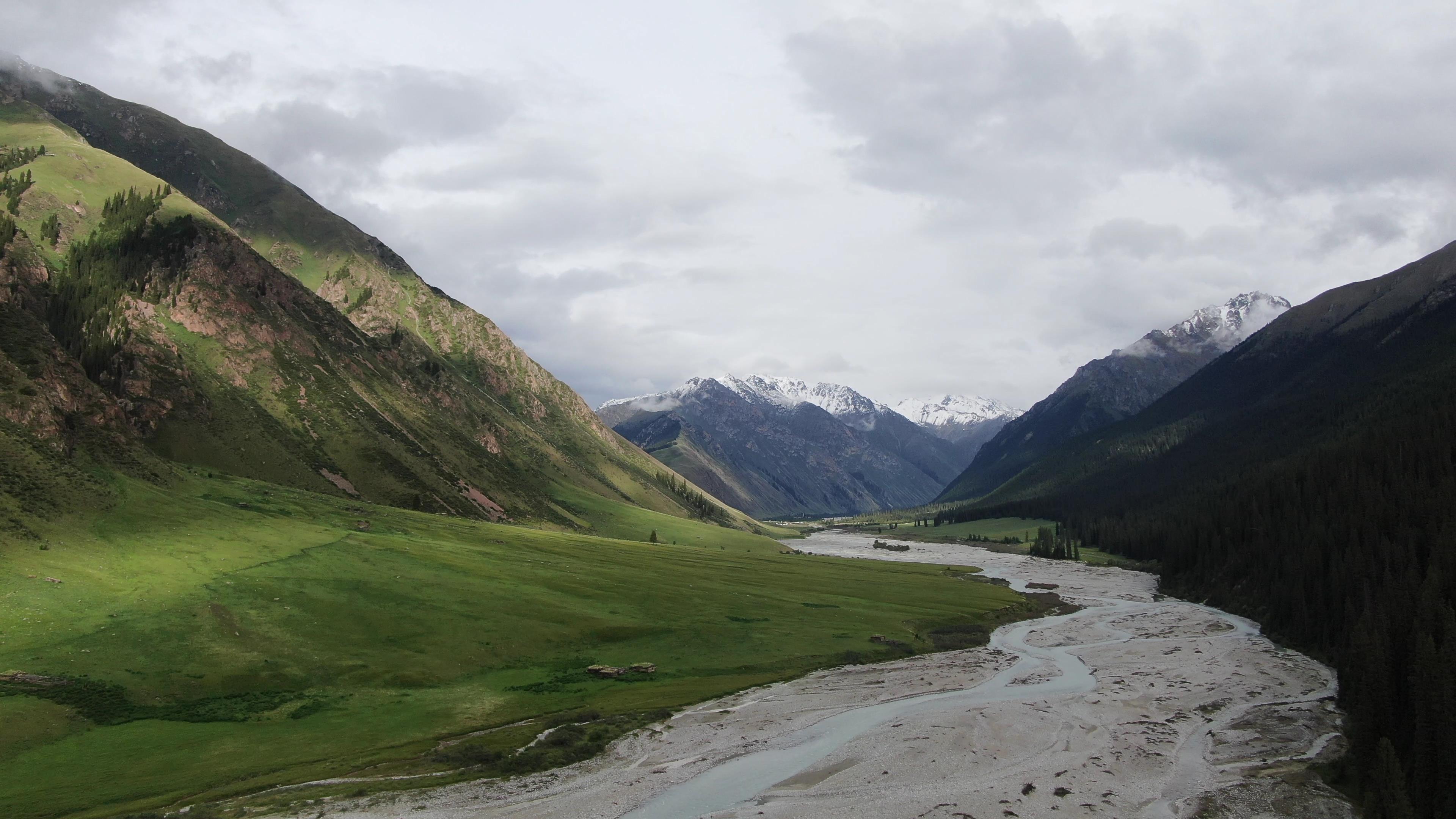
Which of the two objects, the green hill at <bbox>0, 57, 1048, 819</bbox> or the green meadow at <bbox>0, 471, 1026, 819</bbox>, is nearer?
the green meadow at <bbox>0, 471, 1026, 819</bbox>

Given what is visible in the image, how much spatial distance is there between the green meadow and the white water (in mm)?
11715

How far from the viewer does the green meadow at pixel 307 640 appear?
45.8 m

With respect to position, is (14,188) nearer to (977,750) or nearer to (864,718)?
(864,718)

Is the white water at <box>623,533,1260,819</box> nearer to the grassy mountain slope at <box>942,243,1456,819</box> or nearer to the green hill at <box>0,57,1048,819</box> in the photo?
the green hill at <box>0,57,1048,819</box>

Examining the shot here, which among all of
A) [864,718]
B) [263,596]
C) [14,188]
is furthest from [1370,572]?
[14,188]

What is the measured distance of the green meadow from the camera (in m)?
45.8

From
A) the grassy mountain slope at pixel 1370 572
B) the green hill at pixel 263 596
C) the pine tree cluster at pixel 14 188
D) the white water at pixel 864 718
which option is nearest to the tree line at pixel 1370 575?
the grassy mountain slope at pixel 1370 572

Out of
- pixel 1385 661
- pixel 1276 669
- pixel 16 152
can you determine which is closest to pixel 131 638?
pixel 1385 661

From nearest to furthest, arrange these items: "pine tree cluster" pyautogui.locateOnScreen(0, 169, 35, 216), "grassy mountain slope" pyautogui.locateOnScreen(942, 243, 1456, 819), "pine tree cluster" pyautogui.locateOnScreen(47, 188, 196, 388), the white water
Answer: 1. the white water
2. "grassy mountain slope" pyautogui.locateOnScreen(942, 243, 1456, 819)
3. "pine tree cluster" pyautogui.locateOnScreen(47, 188, 196, 388)
4. "pine tree cluster" pyautogui.locateOnScreen(0, 169, 35, 216)

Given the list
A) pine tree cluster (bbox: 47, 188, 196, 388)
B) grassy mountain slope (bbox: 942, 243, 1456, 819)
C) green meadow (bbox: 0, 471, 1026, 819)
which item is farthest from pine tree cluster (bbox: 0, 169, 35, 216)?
grassy mountain slope (bbox: 942, 243, 1456, 819)

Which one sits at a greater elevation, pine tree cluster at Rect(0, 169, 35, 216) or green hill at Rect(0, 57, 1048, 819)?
pine tree cluster at Rect(0, 169, 35, 216)

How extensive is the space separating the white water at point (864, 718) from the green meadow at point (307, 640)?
11.7 meters

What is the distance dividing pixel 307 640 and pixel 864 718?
45933mm

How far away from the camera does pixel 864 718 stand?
61.5m
